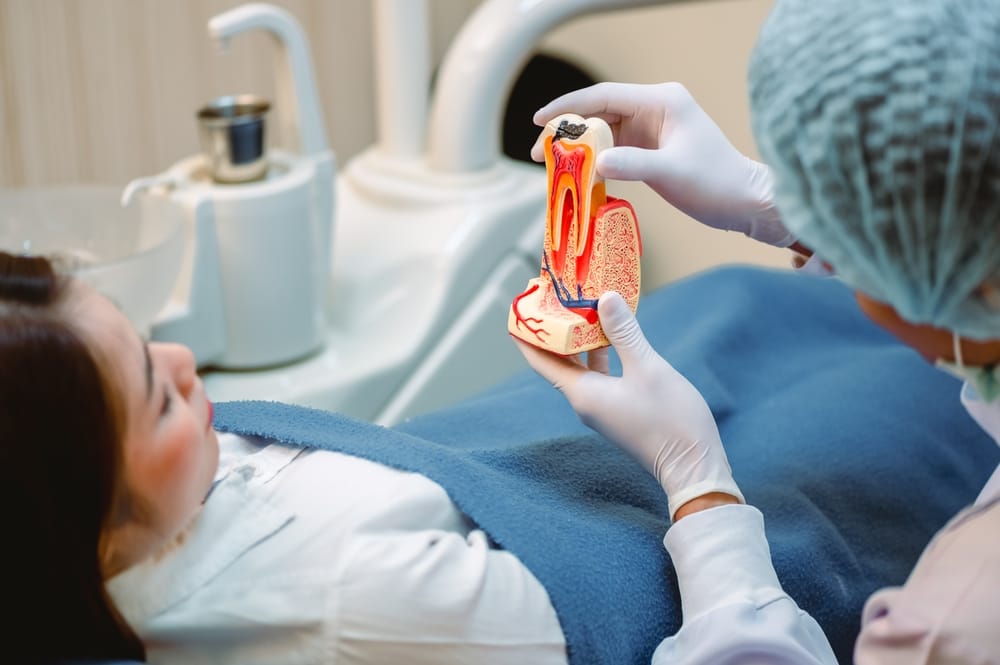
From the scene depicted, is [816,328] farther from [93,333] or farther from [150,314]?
[93,333]

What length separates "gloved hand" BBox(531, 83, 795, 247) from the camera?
99 cm

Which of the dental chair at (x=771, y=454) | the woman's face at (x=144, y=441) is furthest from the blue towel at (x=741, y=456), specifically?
the woman's face at (x=144, y=441)

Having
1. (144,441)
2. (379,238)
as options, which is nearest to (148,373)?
(144,441)

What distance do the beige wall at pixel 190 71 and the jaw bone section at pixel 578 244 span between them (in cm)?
50

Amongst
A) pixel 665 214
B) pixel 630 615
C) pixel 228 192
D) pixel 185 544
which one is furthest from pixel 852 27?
pixel 228 192

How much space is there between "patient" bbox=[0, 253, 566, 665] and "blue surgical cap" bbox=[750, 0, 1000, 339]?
35 centimetres

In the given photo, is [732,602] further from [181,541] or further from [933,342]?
[181,541]

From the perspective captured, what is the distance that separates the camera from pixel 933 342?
0.74m

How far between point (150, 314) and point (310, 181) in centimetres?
29

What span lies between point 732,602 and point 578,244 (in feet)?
1.03

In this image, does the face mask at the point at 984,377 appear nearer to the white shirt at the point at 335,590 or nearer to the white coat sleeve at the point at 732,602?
the white coat sleeve at the point at 732,602

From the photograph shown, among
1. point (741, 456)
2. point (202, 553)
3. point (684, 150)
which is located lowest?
point (741, 456)

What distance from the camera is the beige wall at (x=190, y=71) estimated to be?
1654 millimetres

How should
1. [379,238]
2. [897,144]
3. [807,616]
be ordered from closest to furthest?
[897,144] → [807,616] → [379,238]
